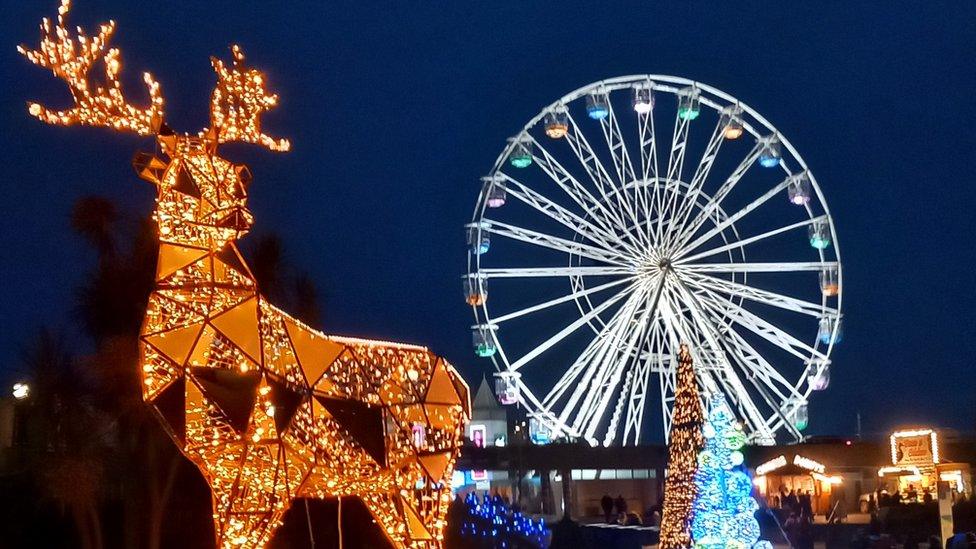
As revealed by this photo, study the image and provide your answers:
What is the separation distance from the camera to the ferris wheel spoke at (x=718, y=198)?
2819 cm

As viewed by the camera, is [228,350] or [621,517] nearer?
[228,350]

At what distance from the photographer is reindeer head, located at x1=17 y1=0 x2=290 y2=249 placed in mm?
8141

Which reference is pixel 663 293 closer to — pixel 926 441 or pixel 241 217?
pixel 926 441

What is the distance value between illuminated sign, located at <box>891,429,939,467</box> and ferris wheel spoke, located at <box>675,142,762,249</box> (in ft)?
22.5

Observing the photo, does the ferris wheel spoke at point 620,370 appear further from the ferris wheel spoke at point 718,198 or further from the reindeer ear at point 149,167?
the reindeer ear at point 149,167

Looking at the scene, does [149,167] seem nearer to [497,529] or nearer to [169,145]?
[169,145]

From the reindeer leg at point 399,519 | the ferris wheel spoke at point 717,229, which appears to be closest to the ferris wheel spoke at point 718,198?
the ferris wheel spoke at point 717,229

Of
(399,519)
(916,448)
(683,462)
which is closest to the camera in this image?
(399,519)

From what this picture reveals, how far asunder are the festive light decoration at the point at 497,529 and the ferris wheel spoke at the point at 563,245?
8.39m

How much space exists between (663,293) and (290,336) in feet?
64.9

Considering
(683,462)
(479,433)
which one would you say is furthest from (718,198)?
(479,433)

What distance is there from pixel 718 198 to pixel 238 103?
21.0 meters

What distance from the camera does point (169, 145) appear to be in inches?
322

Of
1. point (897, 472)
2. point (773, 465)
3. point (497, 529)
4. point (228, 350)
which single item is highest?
point (228, 350)
